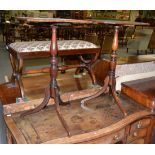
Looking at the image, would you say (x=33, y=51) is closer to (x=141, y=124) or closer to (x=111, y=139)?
(x=111, y=139)

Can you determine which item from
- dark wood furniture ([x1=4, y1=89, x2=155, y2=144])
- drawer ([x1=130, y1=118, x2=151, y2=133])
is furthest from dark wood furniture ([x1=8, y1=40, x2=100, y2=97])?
drawer ([x1=130, y1=118, x2=151, y2=133])

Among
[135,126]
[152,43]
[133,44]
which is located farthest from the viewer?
[133,44]

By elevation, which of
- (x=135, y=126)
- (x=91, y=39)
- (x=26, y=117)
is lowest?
(x=135, y=126)

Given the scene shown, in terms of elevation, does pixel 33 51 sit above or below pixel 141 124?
above

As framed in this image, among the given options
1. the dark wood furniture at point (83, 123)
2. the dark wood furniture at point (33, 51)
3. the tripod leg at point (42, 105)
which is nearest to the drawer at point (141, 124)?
the dark wood furniture at point (83, 123)

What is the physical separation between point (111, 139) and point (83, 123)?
20cm

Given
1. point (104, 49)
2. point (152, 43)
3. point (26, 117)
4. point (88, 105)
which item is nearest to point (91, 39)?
point (104, 49)

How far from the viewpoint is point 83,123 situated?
4.31 ft

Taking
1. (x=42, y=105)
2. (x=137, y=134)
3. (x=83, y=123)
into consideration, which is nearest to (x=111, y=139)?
(x=83, y=123)

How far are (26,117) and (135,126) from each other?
77 centimetres

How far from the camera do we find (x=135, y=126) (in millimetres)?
1482

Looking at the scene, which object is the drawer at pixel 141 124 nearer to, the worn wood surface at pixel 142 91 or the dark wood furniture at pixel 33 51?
the worn wood surface at pixel 142 91
